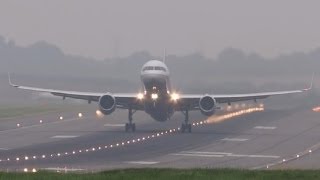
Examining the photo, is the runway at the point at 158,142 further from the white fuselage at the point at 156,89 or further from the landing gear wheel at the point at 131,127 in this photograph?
the white fuselage at the point at 156,89

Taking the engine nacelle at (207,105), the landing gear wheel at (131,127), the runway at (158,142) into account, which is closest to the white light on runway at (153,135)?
the runway at (158,142)

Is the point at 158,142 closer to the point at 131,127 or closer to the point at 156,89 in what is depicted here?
the point at 156,89

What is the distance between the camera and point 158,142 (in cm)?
6297

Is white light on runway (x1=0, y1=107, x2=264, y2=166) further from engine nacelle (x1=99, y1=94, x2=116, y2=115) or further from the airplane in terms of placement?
engine nacelle (x1=99, y1=94, x2=116, y2=115)

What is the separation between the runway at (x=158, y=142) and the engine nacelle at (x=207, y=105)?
68.4 inches

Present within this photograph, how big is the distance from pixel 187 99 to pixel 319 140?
1195 centimetres

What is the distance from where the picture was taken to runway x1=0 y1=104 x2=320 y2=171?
156 ft

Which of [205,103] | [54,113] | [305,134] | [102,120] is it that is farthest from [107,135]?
[54,113]

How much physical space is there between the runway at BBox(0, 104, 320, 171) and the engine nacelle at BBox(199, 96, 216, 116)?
1737mm

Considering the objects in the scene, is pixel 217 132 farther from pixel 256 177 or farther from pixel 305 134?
pixel 256 177

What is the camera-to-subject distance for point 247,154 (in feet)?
177

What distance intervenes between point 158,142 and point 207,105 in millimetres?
9238

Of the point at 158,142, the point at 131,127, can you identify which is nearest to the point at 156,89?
the point at 131,127

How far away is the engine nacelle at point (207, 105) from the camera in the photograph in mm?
71000
